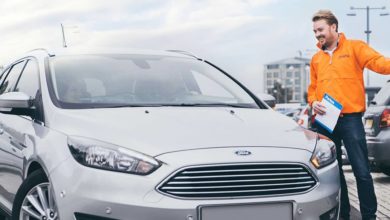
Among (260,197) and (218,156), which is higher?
(218,156)

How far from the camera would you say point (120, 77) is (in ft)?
16.3

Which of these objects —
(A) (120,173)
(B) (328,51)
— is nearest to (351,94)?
(B) (328,51)

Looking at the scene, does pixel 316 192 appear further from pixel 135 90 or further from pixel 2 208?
pixel 2 208

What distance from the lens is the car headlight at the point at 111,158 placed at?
3.57m

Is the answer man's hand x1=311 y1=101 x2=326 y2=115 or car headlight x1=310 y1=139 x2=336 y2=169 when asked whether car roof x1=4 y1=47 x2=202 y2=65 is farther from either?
car headlight x1=310 y1=139 x2=336 y2=169

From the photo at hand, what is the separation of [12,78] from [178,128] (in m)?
2.57

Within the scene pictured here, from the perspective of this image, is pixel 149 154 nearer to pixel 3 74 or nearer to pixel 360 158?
pixel 360 158

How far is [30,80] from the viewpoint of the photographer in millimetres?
5145

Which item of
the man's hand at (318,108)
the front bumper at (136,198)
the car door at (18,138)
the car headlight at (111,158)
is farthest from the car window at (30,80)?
the man's hand at (318,108)

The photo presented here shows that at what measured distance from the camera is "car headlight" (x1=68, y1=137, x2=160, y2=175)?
11.7 ft

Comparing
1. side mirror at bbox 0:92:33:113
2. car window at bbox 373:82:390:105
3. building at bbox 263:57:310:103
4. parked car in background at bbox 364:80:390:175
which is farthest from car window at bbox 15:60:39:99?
building at bbox 263:57:310:103

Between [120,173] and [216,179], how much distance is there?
51 centimetres

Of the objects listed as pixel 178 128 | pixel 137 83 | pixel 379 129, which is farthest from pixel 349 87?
pixel 379 129

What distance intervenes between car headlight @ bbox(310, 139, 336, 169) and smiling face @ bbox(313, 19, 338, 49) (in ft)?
5.03
